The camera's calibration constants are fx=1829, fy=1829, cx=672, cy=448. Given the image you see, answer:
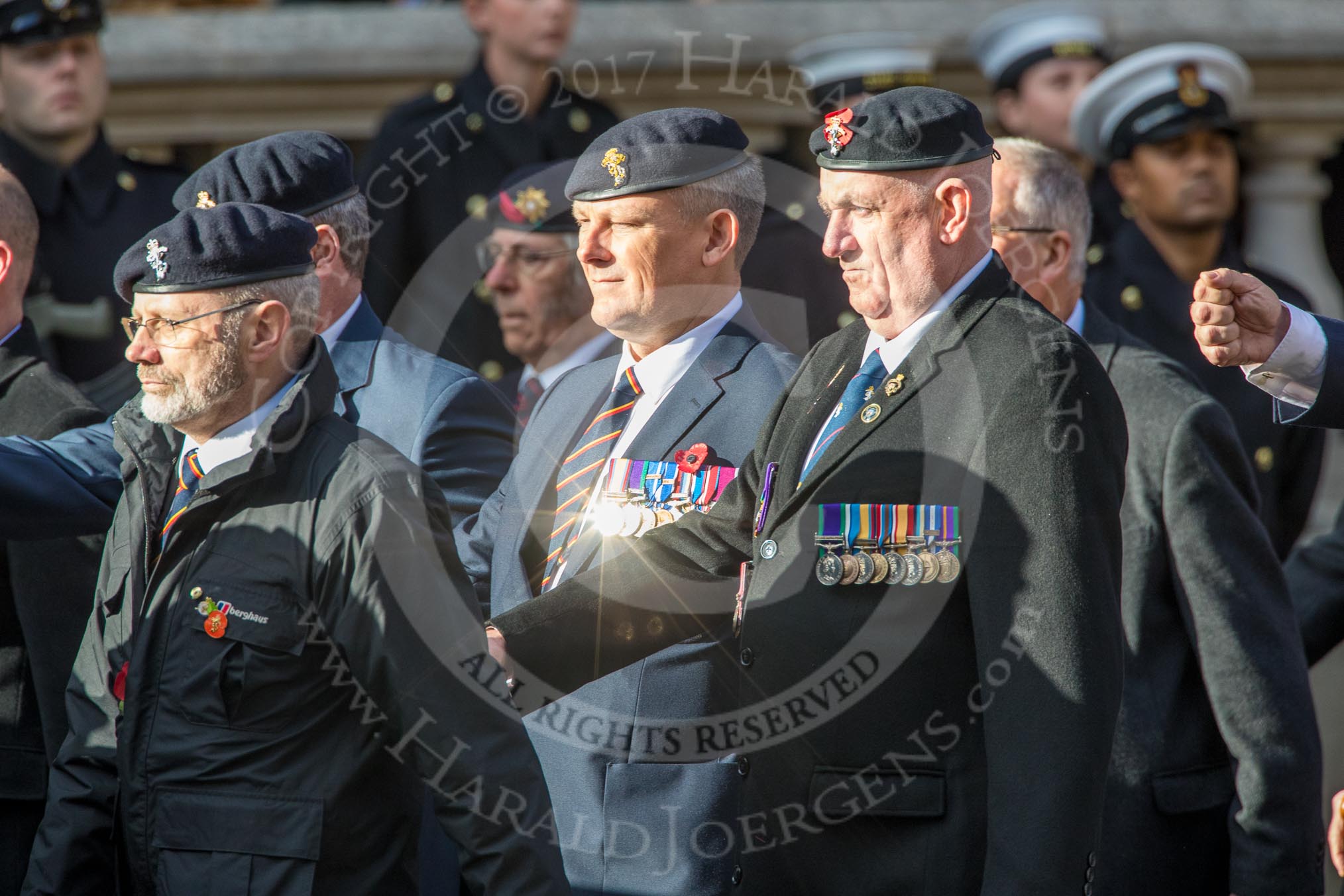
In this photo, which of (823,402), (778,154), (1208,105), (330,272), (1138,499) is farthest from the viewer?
(778,154)

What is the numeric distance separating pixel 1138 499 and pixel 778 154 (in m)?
3.13

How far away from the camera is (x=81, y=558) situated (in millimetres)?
3854

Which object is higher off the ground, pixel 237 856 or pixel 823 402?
pixel 823 402

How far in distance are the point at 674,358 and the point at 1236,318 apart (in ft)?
3.85

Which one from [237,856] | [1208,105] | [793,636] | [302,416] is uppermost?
[1208,105]

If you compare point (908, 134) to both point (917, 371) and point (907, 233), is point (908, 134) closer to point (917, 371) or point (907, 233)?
point (907, 233)

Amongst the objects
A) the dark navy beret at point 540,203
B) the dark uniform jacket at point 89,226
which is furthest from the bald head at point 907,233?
the dark uniform jacket at point 89,226

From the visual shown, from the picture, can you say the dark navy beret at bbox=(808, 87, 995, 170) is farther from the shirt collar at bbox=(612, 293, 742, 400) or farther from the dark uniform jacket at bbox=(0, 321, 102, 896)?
the dark uniform jacket at bbox=(0, 321, 102, 896)

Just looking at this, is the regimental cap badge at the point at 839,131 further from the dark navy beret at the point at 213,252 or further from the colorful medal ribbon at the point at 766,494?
the dark navy beret at the point at 213,252

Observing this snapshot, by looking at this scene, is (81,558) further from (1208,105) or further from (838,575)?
(1208,105)

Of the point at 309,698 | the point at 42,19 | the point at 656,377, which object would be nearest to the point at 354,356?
the point at 656,377

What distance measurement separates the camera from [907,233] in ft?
9.86

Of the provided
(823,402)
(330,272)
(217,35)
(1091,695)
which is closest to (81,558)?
(330,272)

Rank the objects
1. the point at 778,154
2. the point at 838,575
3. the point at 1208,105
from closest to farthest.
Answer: the point at 838,575
the point at 1208,105
the point at 778,154
